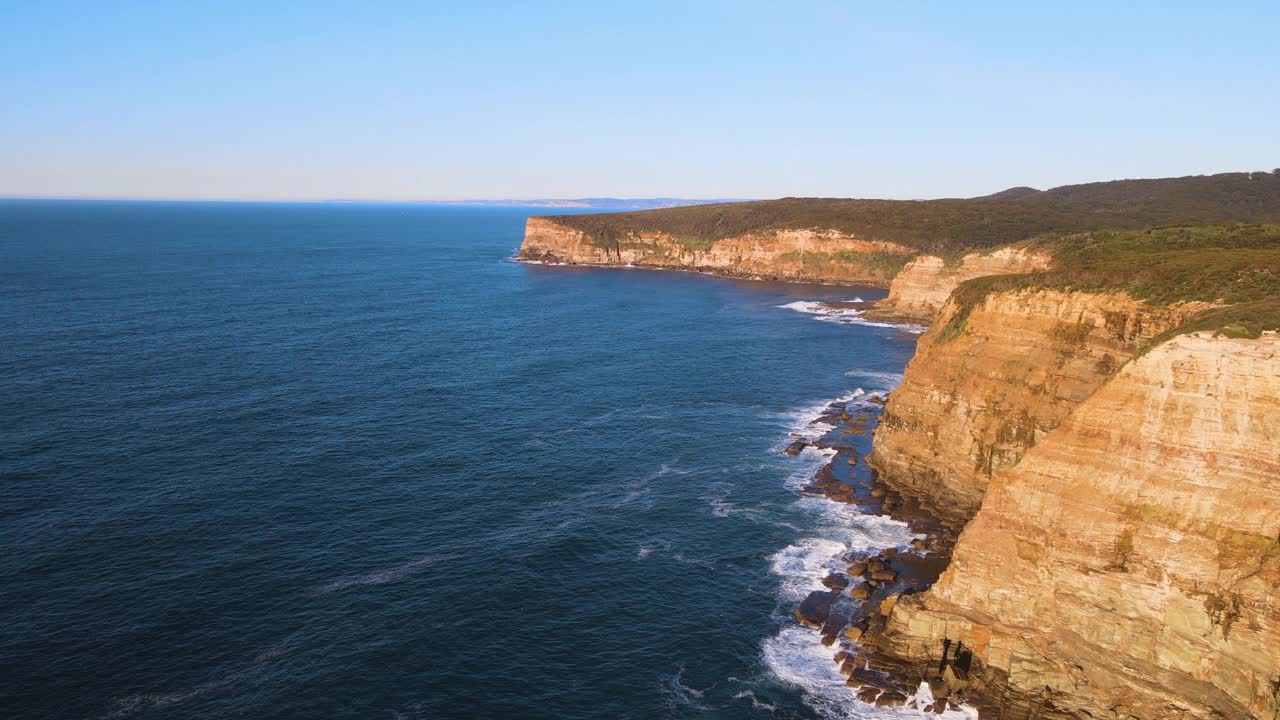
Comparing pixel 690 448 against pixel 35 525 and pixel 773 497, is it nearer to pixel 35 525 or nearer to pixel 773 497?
pixel 773 497

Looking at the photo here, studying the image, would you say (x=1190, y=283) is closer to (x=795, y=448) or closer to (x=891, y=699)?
(x=891, y=699)

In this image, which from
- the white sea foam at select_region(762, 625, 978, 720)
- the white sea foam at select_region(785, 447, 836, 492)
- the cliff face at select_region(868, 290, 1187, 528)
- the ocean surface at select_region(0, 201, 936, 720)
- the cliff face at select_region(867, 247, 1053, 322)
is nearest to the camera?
the white sea foam at select_region(762, 625, 978, 720)

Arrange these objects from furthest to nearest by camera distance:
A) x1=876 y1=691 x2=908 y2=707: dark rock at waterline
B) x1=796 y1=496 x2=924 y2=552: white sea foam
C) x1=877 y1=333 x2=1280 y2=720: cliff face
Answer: x1=796 y1=496 x2=924 y2=552: white sea foam → x1=876 y1=691 x2=908 y2=707: dark rock at waterline → x1=877 y1=333 x2=1280 y2=720: cliff face

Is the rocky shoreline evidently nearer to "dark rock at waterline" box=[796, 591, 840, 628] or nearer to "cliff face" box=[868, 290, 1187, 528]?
"dark rock at waterline" box=[796, 591, 840, 628]

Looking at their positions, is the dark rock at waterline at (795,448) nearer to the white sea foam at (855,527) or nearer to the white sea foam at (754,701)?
the white sea foam at (855,527)

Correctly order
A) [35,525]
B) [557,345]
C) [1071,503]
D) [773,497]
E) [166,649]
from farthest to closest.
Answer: [557,345]
[773,497]
[35,525]
[166,649]
[1071,503]

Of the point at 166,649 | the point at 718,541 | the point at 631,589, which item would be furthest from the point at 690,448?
the point at 166,649

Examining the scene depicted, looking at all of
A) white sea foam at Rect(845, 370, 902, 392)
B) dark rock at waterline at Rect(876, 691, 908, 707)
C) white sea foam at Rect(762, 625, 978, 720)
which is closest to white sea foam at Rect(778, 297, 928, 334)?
white sea foam at Rect(845, 370, 902, 392)
